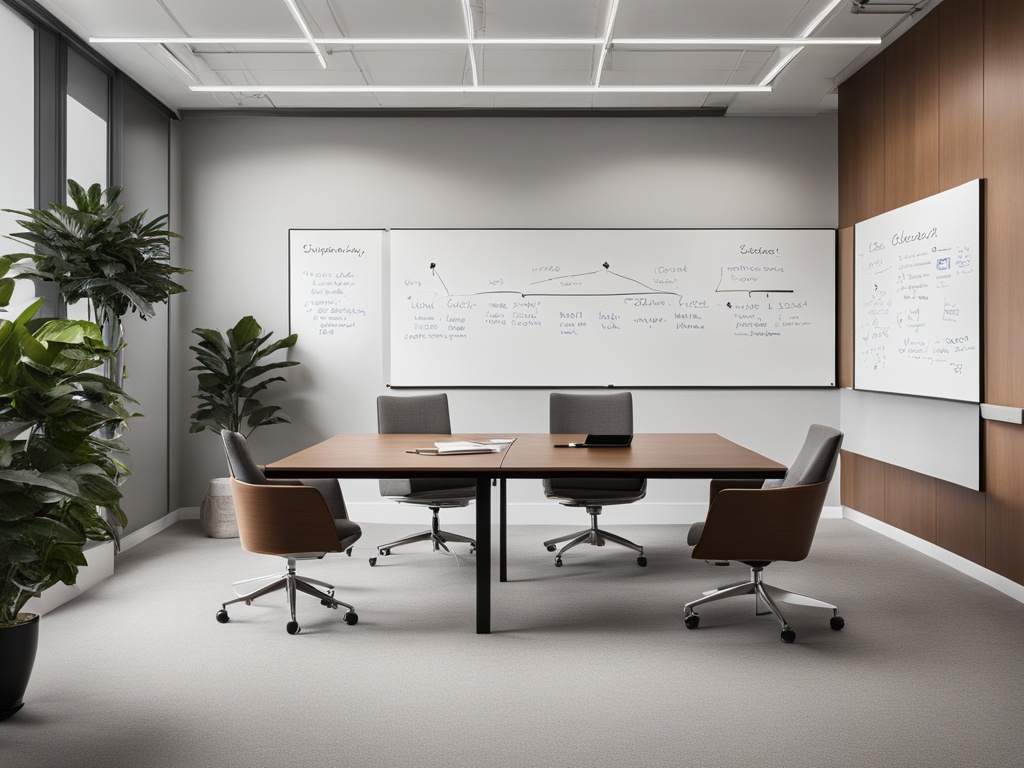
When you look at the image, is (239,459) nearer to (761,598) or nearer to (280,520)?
(280,520)

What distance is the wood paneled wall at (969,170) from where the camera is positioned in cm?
400

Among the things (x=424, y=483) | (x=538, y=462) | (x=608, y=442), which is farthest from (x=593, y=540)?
(x=538, y=462)

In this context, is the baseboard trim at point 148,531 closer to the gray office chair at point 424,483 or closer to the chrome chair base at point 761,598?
the gray office chair at point 424,483

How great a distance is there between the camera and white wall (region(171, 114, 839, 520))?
20.6ft

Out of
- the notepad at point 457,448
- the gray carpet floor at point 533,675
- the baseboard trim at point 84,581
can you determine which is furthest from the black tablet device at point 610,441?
the baseboard trim at point 84,581

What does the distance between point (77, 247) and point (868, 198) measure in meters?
4.88

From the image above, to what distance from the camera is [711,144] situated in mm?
6273

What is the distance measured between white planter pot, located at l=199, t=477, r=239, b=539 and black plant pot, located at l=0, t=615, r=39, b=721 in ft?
9.27

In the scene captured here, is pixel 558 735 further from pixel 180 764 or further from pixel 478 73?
pixel 478 73

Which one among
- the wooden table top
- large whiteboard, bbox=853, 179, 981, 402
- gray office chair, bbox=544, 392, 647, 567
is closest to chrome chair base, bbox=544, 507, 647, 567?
gray office chair, bbox=544, 392, 647, 567

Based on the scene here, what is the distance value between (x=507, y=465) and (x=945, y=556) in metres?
2.83

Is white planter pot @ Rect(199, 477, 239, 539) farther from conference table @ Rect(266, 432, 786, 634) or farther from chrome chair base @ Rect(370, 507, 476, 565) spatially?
conference table @ Rect(266, 432, 786, 634)

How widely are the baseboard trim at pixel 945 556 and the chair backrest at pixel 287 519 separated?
3.27 metres

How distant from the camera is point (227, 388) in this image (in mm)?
5895
